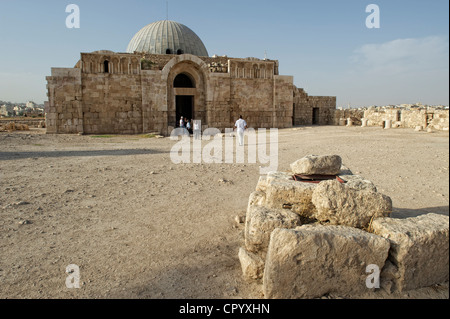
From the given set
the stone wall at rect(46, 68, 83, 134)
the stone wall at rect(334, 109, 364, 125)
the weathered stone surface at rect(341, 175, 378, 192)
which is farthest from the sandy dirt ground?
the stone wall at rect(334, 109, 364, 125)

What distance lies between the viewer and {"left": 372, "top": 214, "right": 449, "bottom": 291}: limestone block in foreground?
2.66 metres

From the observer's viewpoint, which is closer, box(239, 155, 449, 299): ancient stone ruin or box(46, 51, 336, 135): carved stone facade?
box(239, 155, 449, 299): ancient stone ruin

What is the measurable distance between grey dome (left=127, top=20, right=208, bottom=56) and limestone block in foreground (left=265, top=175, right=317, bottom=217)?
22713 millimetres

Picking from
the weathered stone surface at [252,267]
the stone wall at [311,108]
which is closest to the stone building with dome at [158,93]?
the stone wall at [311,108]

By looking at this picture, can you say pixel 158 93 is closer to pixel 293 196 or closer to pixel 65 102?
pixel 65 102

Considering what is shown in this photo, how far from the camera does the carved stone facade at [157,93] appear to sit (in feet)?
55.0

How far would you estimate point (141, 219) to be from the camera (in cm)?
446

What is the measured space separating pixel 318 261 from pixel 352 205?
30.1 inches

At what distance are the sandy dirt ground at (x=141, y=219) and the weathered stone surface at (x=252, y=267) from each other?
0.27ft

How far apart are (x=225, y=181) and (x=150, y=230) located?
262 cm

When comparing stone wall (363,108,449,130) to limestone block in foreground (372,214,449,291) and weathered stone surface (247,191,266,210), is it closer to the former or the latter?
weathered stone surface (247,191,266,210)

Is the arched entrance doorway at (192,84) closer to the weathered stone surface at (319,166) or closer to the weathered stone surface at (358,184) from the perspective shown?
the weathered stone surface at (319,166)

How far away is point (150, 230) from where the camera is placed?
411cm
